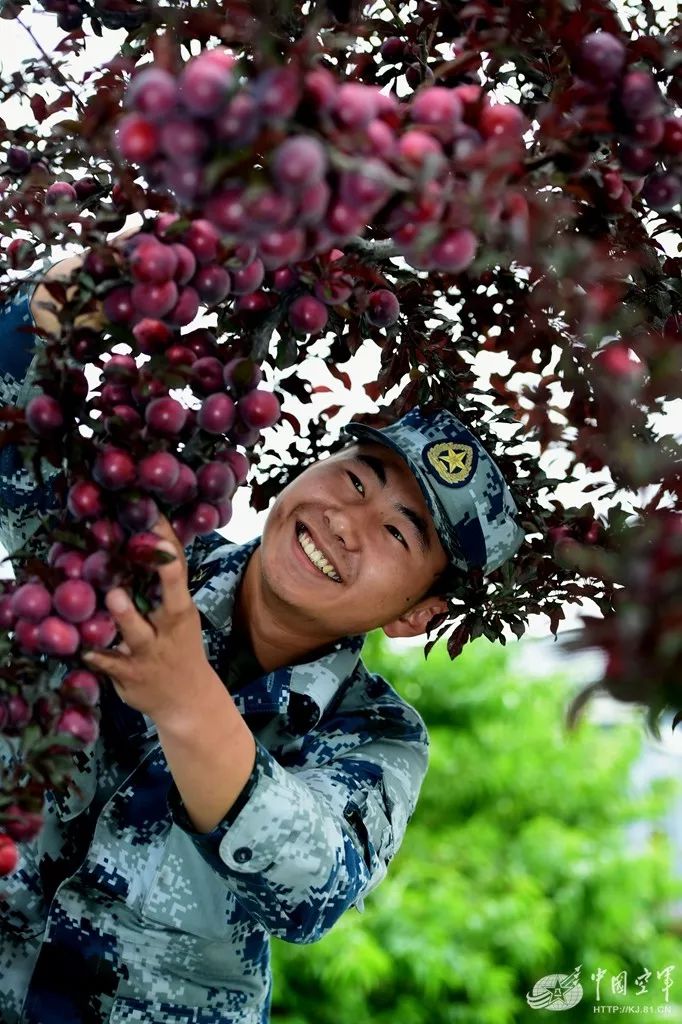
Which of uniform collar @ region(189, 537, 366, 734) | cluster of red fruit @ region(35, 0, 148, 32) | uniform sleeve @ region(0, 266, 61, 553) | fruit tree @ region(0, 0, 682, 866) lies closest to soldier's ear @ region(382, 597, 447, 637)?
uniform collar @ region(189, 537, 366, 734)

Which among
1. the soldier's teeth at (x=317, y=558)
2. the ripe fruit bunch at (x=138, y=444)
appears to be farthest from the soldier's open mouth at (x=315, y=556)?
the ripe fruit bunch at (x=138, y=444)

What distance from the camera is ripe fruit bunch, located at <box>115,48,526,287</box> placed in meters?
0.45

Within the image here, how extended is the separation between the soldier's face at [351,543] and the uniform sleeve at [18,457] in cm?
23

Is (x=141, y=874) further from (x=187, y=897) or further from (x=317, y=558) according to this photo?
(x=317, y=558)

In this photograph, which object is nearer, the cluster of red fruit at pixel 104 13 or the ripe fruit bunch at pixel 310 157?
the ripe fruit bunch at pixel 310 157

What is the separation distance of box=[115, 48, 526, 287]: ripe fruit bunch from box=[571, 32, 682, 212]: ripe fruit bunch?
0.09 meters

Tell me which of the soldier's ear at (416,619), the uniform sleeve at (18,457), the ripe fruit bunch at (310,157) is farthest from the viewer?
the soldier's ear at (416,619)

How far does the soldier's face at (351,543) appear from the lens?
1.11m

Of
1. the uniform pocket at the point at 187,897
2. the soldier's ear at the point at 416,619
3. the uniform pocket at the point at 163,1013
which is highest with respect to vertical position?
the soldier's ear at the point at 416,619

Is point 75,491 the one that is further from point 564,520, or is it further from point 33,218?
point 564,520

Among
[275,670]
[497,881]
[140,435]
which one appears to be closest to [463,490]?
[275,670]

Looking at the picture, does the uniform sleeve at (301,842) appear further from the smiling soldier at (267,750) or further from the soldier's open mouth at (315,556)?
the soldier's open mouth at (315,556)

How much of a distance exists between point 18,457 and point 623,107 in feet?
2.05

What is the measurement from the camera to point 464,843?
4148mm
